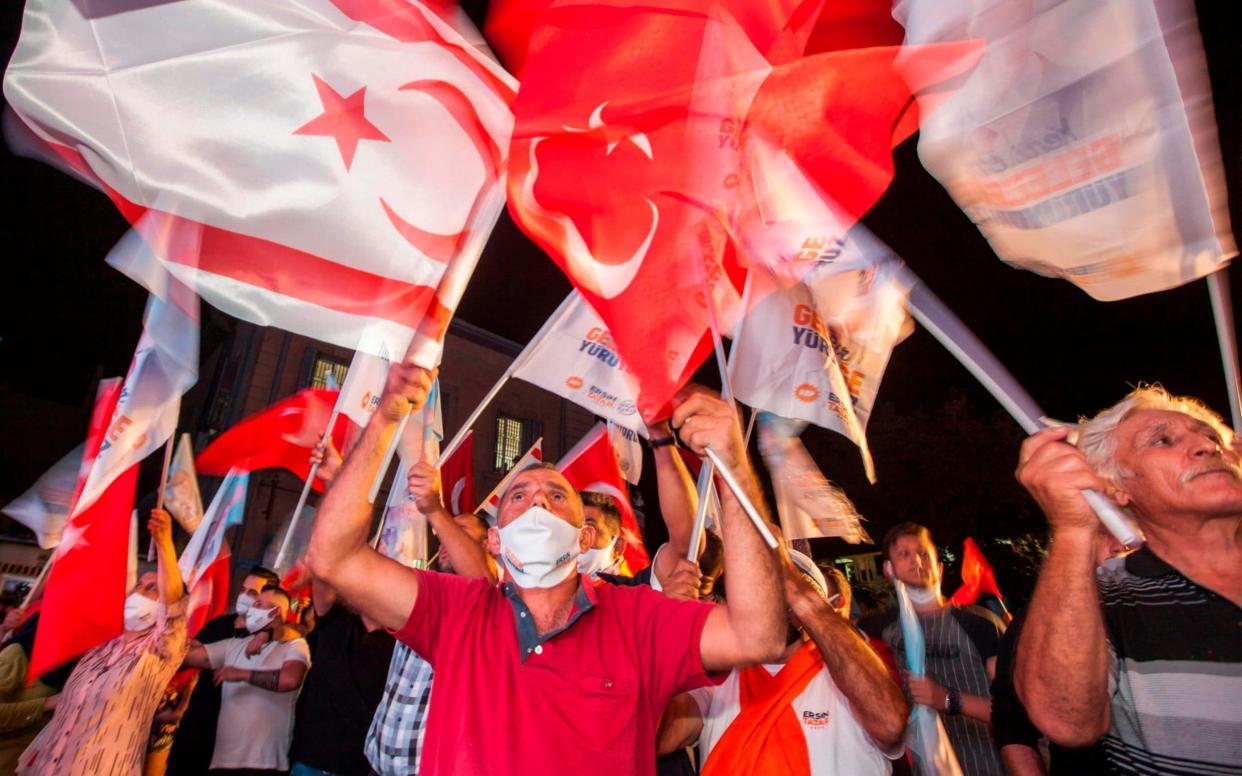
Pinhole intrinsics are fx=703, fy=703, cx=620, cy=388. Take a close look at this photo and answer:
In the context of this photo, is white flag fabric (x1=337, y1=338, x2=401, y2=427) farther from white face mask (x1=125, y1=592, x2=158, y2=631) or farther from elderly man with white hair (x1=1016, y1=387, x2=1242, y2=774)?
elderly man with white hair (x1=1016, y1=387, x2=1242, y2=774)

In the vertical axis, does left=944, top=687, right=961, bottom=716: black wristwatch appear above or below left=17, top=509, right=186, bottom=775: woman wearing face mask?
above

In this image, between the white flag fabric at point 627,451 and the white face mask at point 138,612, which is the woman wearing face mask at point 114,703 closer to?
the white face mask at point 138,612

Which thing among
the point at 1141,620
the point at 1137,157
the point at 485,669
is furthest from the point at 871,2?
the point at 485,669

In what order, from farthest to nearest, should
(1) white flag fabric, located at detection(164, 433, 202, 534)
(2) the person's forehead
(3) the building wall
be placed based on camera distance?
(3) the building wall → (1) white flag fabric, located at detection(164, 433, 202, 534) → (2) the person's forehead

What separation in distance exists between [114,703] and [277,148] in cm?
332

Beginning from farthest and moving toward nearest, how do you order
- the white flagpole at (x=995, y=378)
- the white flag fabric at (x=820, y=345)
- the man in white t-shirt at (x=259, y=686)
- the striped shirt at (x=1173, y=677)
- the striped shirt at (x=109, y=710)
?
the man in white t-shirt at (x=259, y=686), the white flag fabric at (x=820, y=345), the striped shirt at (x=109, y=710), the striped shirt at (x=1173, y=677), the white flagpole at (x=995, y=378)

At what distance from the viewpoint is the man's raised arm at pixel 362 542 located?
7.57 ft

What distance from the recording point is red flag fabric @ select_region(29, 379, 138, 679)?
479 cm

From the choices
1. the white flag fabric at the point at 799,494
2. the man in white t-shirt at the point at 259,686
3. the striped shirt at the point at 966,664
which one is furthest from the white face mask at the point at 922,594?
the man in white t-shirt at the point at 259,686

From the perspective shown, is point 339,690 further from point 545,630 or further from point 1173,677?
point 1173,677

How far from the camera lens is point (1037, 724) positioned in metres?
1.93

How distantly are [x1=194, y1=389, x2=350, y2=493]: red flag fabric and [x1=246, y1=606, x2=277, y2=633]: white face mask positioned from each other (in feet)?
4.39

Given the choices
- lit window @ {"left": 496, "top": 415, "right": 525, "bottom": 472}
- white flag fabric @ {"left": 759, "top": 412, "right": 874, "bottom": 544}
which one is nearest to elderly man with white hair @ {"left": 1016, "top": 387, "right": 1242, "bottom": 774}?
white flag fabric @ {"left": 759, "top": 412, "right": 874, "bottom": 544}

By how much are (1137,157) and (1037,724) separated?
73.2 inches
